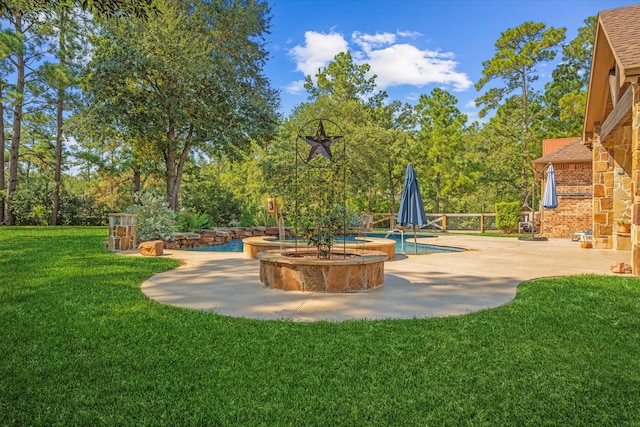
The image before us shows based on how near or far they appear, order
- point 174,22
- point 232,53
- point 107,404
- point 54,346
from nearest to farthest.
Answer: point 107,404 < point 54,346 < point 174,22 < point 232,53

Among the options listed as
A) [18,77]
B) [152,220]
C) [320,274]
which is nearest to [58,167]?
[18,77]

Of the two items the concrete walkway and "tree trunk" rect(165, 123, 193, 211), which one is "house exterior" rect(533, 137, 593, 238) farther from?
"tree trunk" rect(165, 123, 193, 211)

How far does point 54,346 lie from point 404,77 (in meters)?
33.8

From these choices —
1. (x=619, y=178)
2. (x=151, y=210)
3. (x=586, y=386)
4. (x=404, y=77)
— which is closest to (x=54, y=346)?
(x=586, y=386)

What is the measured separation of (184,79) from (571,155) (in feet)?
50.1

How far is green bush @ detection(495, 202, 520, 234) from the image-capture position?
19.1m

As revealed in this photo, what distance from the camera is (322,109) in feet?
99.9

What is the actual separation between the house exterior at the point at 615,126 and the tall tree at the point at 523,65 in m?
12.9

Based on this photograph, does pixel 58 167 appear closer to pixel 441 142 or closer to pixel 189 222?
pixel 189 222

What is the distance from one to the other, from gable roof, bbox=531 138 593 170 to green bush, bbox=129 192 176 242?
14.7m

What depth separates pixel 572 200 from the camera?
1641cm

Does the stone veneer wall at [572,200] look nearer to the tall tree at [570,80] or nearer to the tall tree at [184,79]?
the tall tree at [570,80]

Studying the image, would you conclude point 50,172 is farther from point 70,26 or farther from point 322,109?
point 322,109

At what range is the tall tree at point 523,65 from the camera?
24.4 metres
